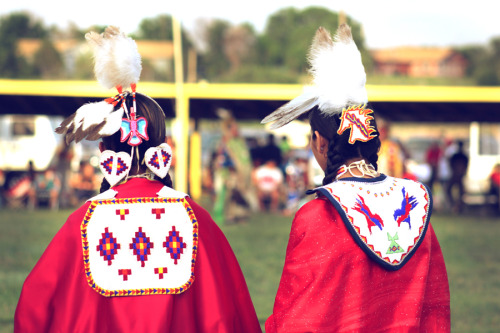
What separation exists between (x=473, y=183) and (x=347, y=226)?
1727 centimetres

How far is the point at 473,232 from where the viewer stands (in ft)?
38.5

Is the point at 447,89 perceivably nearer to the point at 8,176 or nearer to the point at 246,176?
the point at 246,176

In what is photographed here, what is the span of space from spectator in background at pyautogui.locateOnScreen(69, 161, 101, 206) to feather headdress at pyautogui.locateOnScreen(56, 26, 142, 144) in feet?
45.2

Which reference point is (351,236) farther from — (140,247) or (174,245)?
(140,247)

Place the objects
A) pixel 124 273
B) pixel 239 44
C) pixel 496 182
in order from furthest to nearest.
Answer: pixel 239 44 < pixel 496 182 < pixel 124 273

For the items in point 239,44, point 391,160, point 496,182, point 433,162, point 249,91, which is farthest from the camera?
point 239,44

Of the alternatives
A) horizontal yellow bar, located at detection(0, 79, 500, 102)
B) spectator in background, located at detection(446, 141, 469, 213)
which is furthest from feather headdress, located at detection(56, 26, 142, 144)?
spectator in background, located at detection(446, 141, 469, 213)

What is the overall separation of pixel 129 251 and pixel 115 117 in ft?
1.66

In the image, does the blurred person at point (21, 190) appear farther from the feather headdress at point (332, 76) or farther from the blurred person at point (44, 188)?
the feather headdress at point (332, 76)

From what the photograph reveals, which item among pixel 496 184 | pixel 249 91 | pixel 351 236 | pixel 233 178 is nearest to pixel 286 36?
pixel 249 91

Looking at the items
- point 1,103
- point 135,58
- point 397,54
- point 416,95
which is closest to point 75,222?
point 135,58

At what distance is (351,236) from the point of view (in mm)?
2436

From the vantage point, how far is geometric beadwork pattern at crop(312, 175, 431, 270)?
2438 millimetres

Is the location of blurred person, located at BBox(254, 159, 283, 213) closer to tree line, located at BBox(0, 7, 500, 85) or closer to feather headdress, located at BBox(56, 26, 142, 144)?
feather headdress, located at BBox(56, 26, 142, 144)
